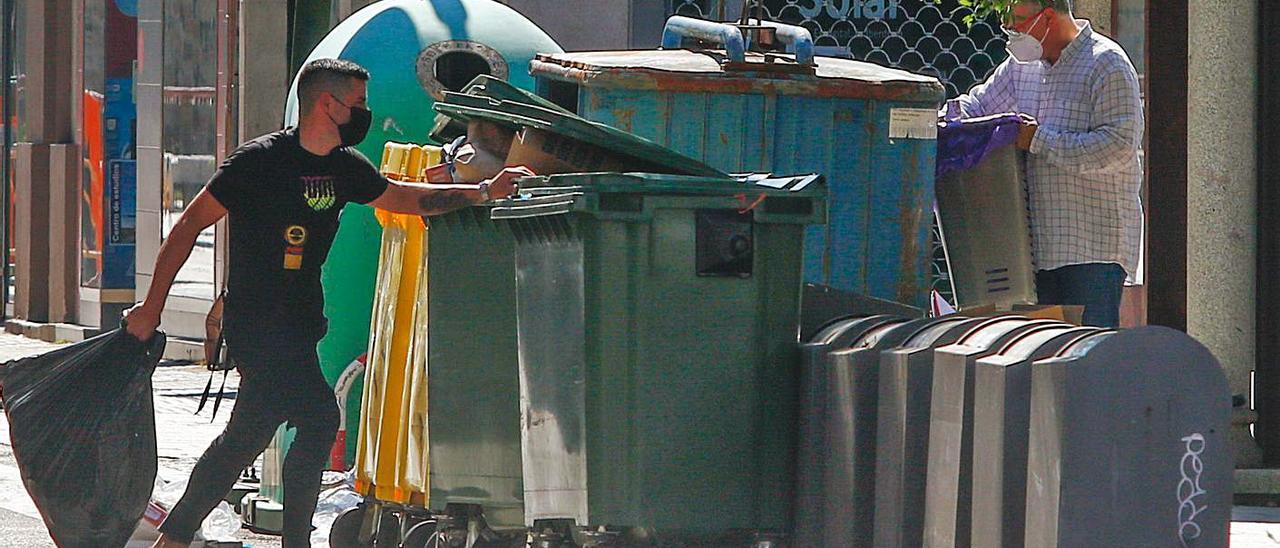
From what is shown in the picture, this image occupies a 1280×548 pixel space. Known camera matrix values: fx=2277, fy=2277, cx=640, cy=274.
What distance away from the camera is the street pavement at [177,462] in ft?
26.2

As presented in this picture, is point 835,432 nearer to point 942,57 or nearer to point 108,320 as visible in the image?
point 942,57

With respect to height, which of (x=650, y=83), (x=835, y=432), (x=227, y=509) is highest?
(x=650, y=83)

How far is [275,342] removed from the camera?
21.2 feet

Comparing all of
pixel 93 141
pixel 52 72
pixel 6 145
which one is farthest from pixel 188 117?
pixel 6 145

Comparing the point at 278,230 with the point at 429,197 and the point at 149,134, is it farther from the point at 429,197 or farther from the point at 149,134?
the point at 149,134

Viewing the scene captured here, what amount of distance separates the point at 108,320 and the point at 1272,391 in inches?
476

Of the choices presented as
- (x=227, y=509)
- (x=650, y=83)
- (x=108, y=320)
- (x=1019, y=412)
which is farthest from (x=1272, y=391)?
(x=108, y=320)

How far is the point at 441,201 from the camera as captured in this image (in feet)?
21.2

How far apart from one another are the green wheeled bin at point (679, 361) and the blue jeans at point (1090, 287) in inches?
70.2

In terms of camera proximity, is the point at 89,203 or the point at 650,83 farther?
the point at 89,203

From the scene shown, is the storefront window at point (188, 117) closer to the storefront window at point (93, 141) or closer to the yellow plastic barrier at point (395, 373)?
the storefront window at point (93, 141)

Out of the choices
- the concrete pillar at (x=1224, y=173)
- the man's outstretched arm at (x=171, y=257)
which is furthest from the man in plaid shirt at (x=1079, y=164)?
the man's outstretched arm at (x=171, y=257)

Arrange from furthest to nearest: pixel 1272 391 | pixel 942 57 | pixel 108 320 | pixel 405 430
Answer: pixel 108 320 → pixel 942 57 → pixel 1272 391 → pixel 405 430

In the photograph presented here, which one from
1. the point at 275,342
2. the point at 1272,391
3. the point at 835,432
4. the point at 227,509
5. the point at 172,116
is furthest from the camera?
the point at 172,116
